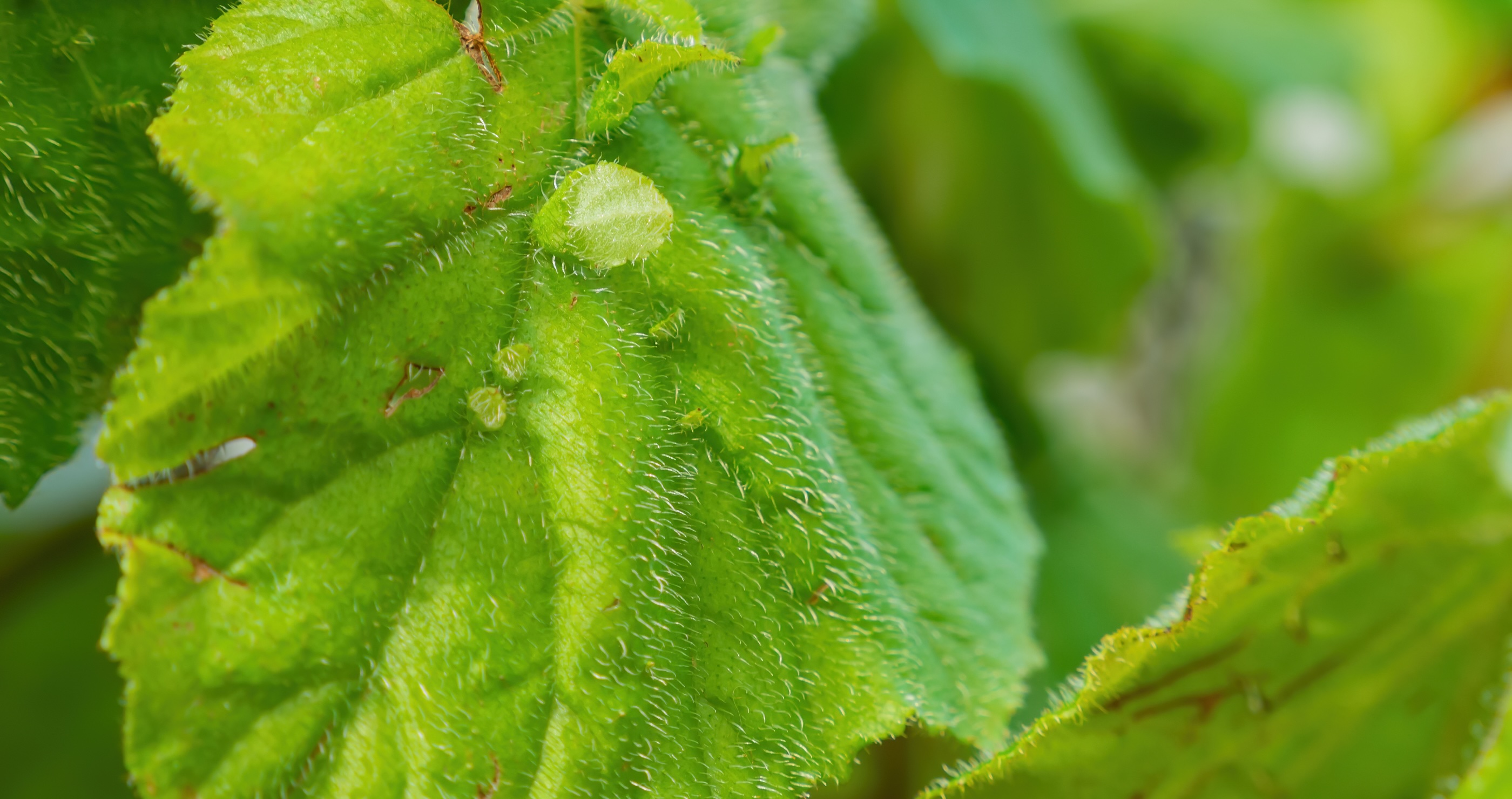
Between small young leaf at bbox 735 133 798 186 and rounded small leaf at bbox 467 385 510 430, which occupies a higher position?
small young leaf at bbox 735 133 798 186

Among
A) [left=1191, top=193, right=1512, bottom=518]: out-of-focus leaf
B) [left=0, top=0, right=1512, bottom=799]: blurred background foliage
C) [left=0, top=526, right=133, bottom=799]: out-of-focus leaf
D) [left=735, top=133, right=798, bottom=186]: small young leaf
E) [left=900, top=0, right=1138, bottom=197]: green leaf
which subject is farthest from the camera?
[left=1191, top=193, right=1512, bottom=518]: out-of-focus leaf

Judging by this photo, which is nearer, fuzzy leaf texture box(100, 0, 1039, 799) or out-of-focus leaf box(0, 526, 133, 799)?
fuzzy leaf texture box(100, 0, 1039, 799)

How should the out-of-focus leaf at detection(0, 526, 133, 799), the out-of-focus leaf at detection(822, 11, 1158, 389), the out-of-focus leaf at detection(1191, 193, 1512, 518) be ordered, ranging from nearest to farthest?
the out-of-focus leaf at detection(0, 526, 133, 799) < the out-of-focus leaf at detection(822, 11, 1158, 389) < the out-of-focus leaf at detection(1191, 193, 1512, 518)

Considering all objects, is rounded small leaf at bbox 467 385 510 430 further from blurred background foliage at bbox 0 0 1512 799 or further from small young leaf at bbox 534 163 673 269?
blurred background foliage at bbox 0 0 1512 799

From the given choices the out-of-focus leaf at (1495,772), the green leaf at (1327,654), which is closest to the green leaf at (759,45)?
the green leaf at (1327,654)

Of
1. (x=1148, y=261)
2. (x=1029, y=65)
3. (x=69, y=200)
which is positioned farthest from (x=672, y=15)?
(x=1148, y=261)

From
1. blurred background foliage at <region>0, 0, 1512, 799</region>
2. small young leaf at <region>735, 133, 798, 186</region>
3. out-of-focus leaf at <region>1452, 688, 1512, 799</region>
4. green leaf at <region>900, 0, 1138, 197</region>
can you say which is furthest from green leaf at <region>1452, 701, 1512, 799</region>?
green leaf at <region>900, 0, 1138, 197</region>

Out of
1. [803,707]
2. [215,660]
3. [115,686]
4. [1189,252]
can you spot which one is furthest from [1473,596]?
[1189,252]

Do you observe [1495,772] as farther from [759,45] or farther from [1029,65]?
[1029,65]
